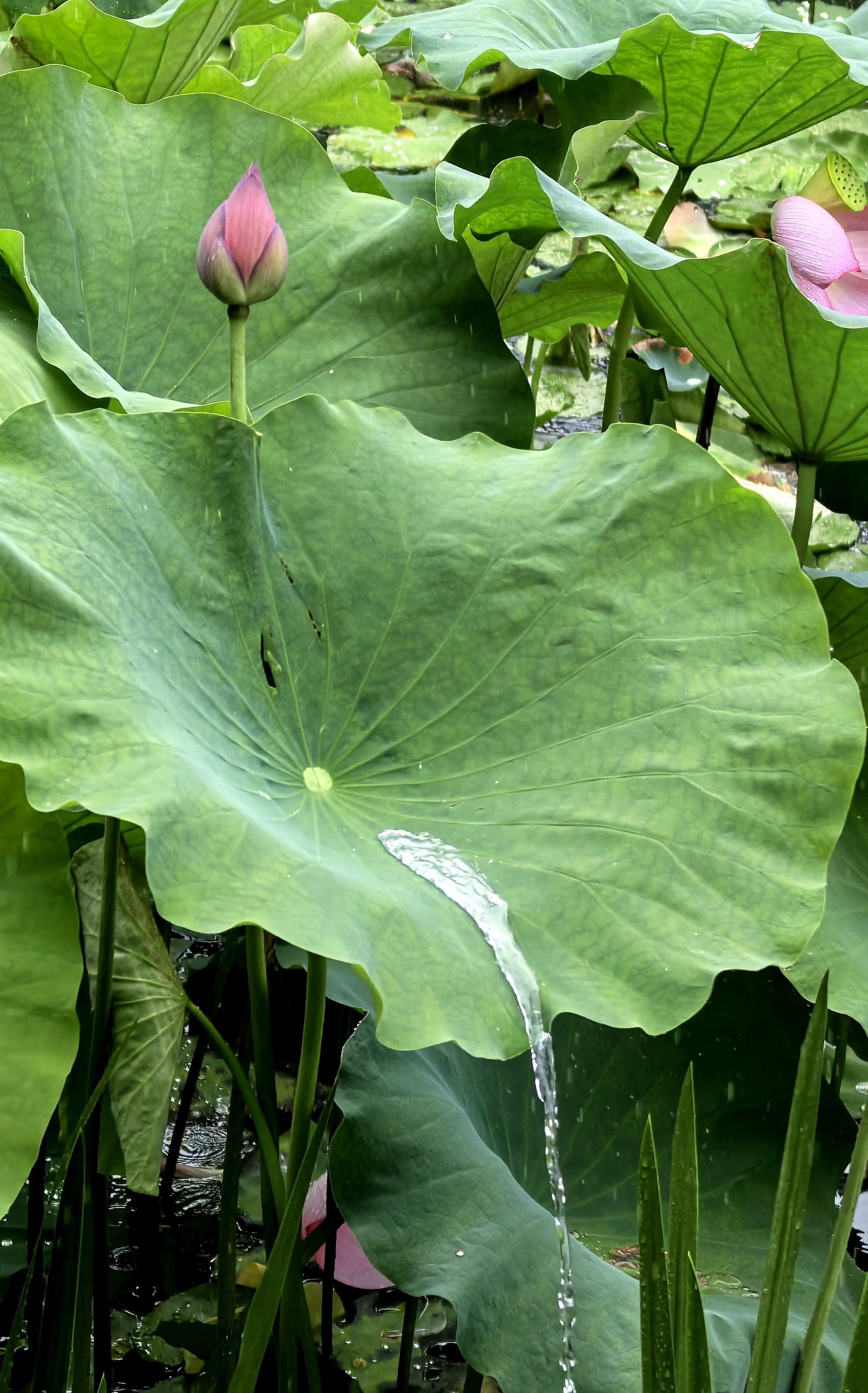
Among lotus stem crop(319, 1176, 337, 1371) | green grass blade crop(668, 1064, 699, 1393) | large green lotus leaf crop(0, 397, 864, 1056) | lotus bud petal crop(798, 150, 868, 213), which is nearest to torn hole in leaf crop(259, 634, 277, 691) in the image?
large green lotus leaf crop(0, 397, 864, 1056)

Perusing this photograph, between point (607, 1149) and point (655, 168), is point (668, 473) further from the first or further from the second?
point (655, 168)

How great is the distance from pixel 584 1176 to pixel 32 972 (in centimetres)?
52

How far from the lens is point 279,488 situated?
0.90m

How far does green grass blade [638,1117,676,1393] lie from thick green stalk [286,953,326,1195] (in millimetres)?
209

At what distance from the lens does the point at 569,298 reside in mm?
1387

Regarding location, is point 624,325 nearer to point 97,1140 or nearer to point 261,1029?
point 261,1029

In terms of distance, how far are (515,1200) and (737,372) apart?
0.68 metres

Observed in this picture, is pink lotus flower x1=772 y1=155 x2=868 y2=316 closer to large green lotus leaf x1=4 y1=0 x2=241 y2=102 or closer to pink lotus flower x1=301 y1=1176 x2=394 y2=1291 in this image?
large green lotus leaf x1=4 y1=0 x2=241 y2=102

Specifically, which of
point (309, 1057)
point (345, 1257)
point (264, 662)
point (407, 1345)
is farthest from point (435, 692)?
point (345, 1257)

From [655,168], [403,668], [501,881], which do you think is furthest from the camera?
[655,168]

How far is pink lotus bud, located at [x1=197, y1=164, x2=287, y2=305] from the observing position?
836mm

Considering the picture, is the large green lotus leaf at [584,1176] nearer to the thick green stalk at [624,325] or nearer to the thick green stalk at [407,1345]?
the thick green stalk at [407,1345]

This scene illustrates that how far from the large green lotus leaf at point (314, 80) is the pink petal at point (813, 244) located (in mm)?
496

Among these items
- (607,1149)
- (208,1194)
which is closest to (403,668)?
(607,1149)
